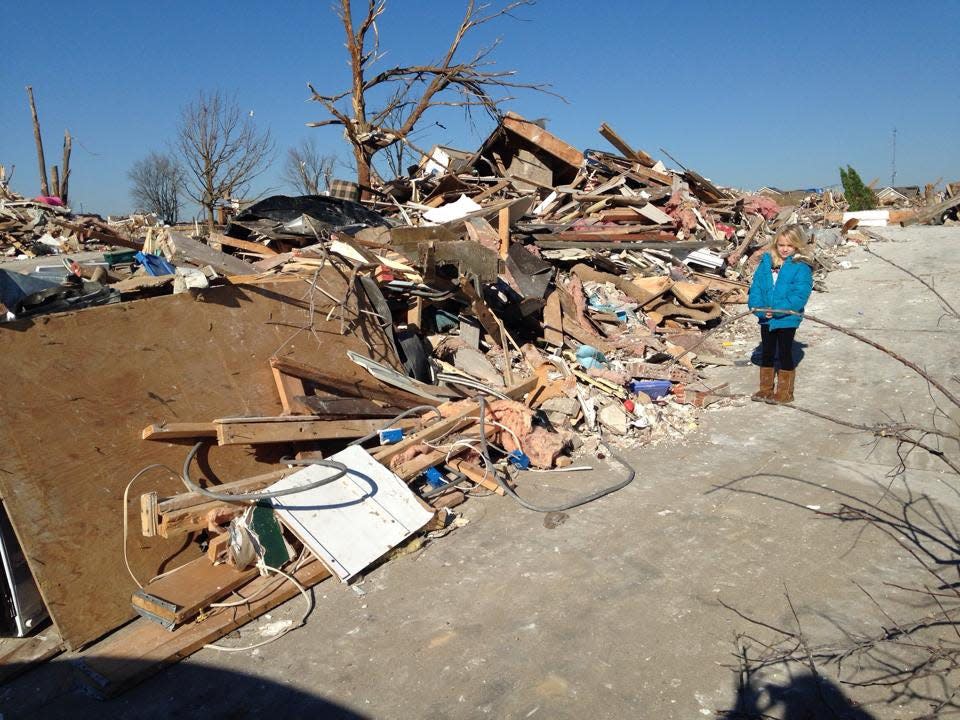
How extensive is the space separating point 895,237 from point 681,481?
16231mm

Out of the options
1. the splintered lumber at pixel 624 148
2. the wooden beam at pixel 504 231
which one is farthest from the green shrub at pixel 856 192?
the wooden beam at pixel 504 231

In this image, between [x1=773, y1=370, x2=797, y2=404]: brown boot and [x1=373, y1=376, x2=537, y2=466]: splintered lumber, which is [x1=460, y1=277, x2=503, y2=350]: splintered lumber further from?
[x1=773, y1=370, x2=797, y2=404]: brown boot

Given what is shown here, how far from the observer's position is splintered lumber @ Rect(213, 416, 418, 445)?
407cm

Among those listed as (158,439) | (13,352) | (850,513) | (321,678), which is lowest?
(321,678)

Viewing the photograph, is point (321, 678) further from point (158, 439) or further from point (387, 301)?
point (387, 301)

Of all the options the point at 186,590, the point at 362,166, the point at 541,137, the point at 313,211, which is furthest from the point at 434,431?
the point at 362,166

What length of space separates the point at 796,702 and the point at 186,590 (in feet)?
9.79

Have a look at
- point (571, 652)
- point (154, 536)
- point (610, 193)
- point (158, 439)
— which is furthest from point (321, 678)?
point (610, 193)

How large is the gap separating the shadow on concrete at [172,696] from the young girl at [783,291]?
14.6ft

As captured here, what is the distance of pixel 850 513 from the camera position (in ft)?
12.9

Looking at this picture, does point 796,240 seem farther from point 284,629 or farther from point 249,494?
point 284,629

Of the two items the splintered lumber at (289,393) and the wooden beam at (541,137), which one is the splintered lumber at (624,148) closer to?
the wooden beam at (541,137)

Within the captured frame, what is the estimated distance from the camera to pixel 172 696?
9.64 ft

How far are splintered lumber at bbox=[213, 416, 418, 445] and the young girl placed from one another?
11.4ft
